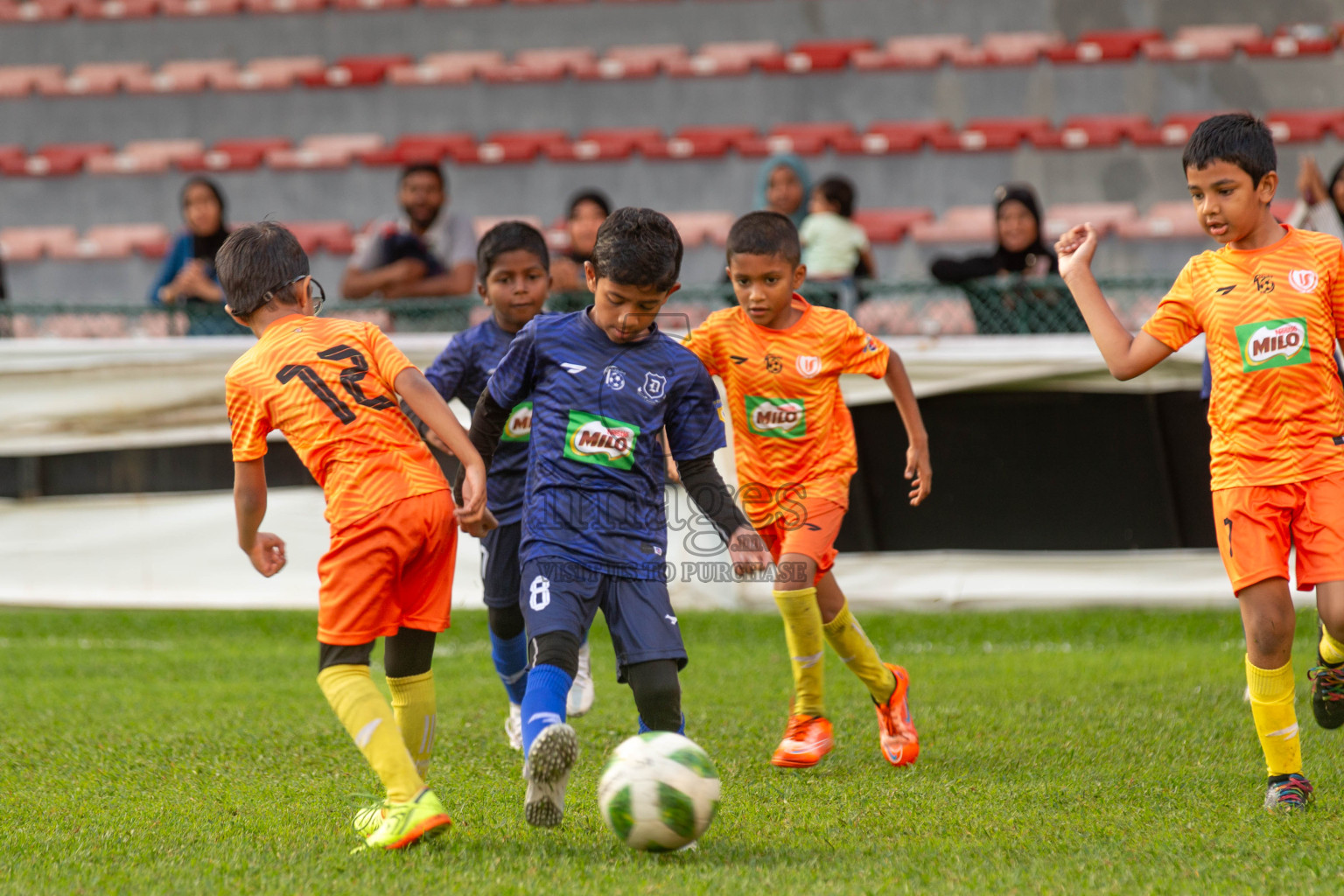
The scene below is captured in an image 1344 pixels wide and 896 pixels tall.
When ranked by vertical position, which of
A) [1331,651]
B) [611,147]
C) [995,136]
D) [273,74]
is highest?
[273,74]

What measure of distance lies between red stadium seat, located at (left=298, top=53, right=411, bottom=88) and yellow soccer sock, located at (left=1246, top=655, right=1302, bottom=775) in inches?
412

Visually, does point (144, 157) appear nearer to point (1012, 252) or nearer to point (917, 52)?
point (917, 52)

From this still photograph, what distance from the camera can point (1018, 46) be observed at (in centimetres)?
1152

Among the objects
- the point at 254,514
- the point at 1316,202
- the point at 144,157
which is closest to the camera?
the point at 254,514

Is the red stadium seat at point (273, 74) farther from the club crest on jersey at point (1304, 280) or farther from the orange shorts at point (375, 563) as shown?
the club crest on jersey at point (1304, 280)

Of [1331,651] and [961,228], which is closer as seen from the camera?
[1331,651]

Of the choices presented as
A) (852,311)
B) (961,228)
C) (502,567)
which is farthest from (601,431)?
(961,228)

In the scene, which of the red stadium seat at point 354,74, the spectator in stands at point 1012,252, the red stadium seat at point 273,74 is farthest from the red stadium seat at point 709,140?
the spectator in stands at point 1012,252

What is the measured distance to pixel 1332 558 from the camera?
137 inches

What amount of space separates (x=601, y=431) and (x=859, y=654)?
1.54 metres

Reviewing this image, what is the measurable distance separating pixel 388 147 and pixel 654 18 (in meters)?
2.68

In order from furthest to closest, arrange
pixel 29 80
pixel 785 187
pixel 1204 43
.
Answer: pixel 29 80 < pixel 1204 43 < pixel 785 187

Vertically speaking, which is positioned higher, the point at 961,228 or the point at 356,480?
the point at 961,228

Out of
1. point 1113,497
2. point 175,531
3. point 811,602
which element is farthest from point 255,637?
point 1113,497
